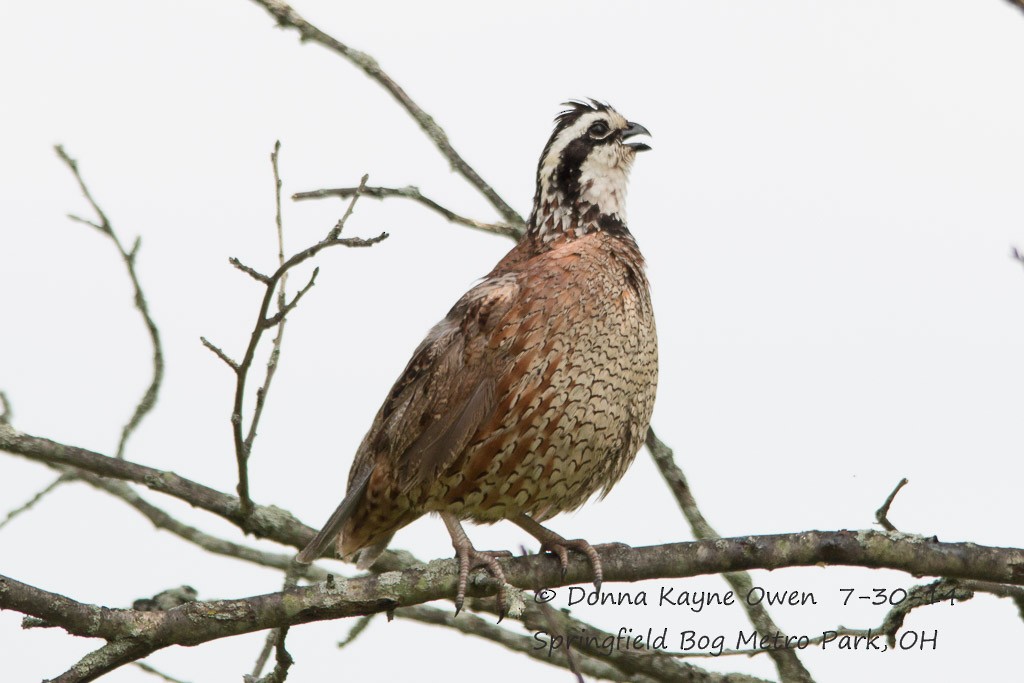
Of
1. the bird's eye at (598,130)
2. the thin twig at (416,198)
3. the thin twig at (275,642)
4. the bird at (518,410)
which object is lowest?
the thin twig at (275,642)

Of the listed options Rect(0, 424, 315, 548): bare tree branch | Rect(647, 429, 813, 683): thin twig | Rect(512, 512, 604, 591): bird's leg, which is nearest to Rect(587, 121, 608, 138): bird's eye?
Rect(647, 429, 813, 683): thin twig

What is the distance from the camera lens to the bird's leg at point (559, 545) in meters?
4.89

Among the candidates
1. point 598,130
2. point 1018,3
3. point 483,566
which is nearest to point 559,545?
point 483,566

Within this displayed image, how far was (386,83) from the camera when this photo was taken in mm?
6270

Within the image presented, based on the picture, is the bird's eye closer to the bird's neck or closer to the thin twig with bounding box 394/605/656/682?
the bird's neck

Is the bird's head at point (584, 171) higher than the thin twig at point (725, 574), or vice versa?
the bird's head at point (584, 171)

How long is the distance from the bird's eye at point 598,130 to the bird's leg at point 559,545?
2.02 meters

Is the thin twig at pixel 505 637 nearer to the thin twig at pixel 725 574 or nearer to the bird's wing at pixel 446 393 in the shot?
the thin twig at pixel 725 574

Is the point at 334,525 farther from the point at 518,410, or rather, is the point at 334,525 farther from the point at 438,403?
the point at 518,410

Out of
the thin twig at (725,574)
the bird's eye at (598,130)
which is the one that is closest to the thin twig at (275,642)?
the thin twig at (725,574)

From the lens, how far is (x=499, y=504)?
5.30 metres

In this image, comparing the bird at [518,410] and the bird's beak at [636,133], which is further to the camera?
the bird's beak at [636,133]

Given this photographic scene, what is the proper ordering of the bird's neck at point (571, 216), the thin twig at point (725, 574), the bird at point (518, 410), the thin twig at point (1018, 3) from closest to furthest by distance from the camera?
the thin twig at point (1018, 3)
the thin twig at point (725, 574)
the bird at point (518, 410)
the bird's neck at point (571, 216)

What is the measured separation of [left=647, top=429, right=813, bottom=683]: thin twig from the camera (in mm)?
5020
